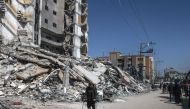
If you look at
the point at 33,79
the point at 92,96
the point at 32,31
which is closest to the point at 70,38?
the point at 32,31

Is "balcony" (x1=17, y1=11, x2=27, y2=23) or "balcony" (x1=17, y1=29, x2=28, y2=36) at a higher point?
"balcony" (x1=17, y1=11, x2=27, y2=23)

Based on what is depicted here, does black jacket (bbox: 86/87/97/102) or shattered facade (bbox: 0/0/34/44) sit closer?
black jacket (bbox: 86/87/97/102)

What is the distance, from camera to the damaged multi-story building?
1592 inches

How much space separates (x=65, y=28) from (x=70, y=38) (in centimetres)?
224

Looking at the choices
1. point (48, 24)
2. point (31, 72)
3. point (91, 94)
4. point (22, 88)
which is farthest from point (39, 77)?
point (48, 24)

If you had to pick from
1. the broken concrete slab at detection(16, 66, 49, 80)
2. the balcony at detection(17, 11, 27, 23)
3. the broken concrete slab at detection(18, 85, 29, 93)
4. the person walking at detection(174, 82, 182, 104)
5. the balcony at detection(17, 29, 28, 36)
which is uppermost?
the balcony at detection(17, 11, 27, 23)

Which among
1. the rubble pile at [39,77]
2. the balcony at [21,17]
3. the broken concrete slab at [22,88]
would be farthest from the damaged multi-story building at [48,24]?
the broken concrete slab at [22,88]

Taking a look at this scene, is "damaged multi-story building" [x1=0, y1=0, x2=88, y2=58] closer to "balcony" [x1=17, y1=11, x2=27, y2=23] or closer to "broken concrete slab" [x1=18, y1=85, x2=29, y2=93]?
"balcony" [x1=17, y1=11, x2=27, y2=23]

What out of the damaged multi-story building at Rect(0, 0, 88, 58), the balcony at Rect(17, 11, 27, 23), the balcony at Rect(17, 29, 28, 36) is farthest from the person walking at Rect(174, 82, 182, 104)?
the balcony at Rect(17, 11, 27, 23)

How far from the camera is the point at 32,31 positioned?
1855 inches

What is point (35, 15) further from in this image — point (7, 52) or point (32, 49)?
point (7, 52)

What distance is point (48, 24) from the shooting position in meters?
56.8

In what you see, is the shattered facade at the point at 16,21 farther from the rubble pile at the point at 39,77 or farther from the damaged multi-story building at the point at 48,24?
the rubble pile at the point at 39,77

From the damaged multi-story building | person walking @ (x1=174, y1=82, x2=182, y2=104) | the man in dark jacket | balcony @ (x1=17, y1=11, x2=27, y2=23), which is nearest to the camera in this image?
the man in dark jacket
